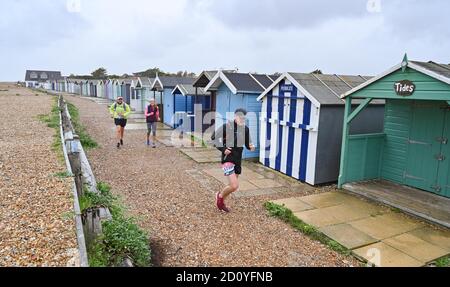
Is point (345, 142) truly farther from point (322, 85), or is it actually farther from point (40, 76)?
point (40, 76)

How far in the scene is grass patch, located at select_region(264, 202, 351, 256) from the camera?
4.99m

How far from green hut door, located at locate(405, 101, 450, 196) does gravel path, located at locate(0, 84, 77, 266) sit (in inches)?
270

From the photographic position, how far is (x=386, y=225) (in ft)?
18.9

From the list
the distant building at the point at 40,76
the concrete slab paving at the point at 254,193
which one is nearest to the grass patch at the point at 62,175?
the concrete slab paving at the point at 254,193

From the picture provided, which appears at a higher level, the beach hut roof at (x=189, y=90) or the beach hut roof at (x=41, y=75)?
the beach hut roof at (x=41, y=75)

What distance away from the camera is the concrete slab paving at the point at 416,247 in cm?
474

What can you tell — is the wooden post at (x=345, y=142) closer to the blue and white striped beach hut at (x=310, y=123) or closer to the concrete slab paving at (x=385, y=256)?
the blue and white striped beach hut at (x=310, y=123)

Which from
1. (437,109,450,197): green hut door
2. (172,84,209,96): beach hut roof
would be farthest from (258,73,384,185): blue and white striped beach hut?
(172,84,209,96): beach hut roof

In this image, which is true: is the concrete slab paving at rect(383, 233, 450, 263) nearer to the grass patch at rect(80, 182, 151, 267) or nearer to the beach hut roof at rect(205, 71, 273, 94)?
the grass patch at rect(80, 182, 151, 267)

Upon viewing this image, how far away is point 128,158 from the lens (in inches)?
406

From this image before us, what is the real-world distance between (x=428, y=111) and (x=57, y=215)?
7.22m

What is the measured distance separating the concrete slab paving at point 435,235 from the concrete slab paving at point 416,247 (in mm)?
116

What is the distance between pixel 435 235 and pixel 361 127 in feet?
11.9
